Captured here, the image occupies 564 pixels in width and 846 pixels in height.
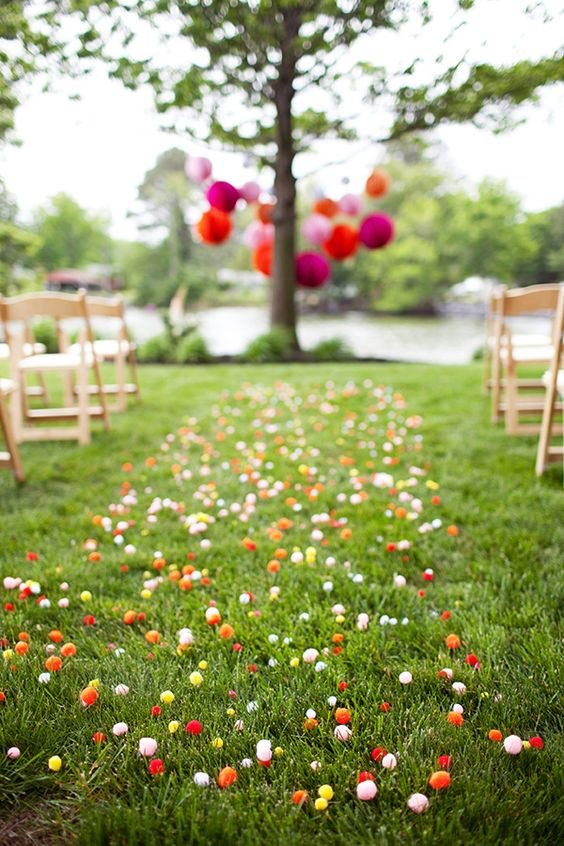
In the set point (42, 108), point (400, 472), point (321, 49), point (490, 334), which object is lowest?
point (400, 472)

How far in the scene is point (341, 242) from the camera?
7445mm

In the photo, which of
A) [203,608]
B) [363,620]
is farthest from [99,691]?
[363,620]

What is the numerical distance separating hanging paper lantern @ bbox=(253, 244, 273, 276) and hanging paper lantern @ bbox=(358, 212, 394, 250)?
64.7 inches

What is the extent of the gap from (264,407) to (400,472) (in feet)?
6.26

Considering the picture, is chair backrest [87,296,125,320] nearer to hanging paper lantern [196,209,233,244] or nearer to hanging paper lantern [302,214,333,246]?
hanging paper lantern [196,209,233,244]

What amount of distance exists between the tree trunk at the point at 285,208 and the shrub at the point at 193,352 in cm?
109

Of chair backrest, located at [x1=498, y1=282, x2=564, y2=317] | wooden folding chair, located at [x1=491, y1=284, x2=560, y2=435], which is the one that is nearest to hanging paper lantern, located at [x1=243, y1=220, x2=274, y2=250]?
wooden folding chair, located at [x1=491, y1=284, x2=560, y2=435]

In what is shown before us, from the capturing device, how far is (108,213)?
20.0 m

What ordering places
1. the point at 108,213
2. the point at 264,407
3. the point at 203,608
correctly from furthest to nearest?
the point at 108,213 → the point at 264,407 → the point at 203,608

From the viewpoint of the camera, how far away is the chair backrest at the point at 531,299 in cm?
339

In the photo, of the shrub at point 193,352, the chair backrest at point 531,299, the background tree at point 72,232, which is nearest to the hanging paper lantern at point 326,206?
the shrub at point 193,352

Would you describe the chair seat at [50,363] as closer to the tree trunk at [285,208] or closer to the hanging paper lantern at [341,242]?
the hanging paper lantern at [341,242]

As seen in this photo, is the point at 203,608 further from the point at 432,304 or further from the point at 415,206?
the point at 415,206

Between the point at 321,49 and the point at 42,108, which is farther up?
the point at 321,49
